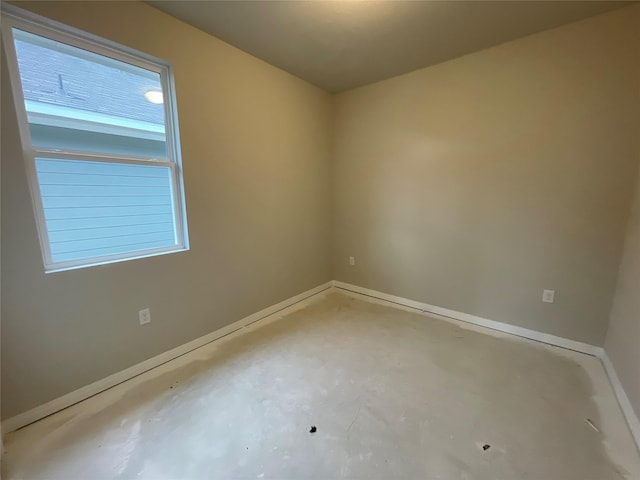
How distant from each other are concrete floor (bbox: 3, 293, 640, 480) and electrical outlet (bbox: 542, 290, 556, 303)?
0.40 meters

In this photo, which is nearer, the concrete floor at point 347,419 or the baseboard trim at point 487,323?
the concrete floor at point 347,419

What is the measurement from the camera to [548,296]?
95.1 inches

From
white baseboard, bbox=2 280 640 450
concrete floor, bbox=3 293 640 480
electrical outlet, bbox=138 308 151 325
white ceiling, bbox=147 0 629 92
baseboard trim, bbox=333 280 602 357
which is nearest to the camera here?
concrete floor, bbox=3 293 640 480

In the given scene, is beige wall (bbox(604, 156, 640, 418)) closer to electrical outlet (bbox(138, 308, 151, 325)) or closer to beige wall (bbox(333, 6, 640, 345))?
beige wall (bbox(333, 6, 640, 345))

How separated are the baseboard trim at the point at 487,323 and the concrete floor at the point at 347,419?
10 centimetres

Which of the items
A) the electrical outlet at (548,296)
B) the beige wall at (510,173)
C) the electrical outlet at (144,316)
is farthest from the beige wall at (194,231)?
the electrical outlet at (548,296)

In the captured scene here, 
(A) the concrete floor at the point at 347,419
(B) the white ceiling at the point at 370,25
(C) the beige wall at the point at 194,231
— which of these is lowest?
(A) the concrete floor at the point at 347,419

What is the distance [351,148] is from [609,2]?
2.27 m

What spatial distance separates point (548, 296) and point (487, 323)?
57 cm

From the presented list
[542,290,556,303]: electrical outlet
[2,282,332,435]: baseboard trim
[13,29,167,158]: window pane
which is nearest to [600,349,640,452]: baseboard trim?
[542,290,556,303]: electrical outlet

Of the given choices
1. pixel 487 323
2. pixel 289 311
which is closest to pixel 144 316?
pixel 289 311

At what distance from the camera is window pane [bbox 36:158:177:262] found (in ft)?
5.50

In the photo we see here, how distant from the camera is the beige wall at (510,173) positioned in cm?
206

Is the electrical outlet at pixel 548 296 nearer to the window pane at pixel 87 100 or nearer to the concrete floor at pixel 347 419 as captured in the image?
the concrete floor at pixel 347 419
